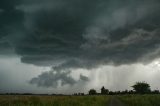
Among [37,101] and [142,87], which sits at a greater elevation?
[142,87]

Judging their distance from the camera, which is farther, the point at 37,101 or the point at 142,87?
the point at 142,87

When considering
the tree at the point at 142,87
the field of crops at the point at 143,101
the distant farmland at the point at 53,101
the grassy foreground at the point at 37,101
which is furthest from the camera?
the tree at the point at 142,87

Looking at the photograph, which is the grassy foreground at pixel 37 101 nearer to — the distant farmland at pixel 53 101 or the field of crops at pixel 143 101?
the distant farmland at pixel 53 101

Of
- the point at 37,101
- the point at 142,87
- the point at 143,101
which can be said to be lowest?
the point at 37,101

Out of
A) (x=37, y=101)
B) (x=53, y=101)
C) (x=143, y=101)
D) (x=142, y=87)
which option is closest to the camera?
(x=37, y=101)

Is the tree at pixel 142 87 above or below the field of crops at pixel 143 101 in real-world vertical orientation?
above

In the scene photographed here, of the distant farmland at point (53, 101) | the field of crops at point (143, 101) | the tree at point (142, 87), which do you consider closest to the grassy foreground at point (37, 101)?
the distant farmland at point (53, 101)

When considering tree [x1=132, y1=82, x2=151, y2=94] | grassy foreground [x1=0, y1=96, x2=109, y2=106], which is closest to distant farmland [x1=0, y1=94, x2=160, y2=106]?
grassy foreground [x1=0, y1=96, x2=109, y2=106]

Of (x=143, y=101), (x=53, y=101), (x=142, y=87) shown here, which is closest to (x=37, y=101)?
(x=53, y=101)

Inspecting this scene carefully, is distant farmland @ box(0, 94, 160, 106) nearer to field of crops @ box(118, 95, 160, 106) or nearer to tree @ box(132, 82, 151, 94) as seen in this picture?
field of crops @ box(118, 95, 160, 106)

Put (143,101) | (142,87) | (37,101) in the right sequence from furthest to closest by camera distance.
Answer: (142,87)
(143,101)
(37,101)

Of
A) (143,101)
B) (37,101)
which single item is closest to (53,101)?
(37,101)

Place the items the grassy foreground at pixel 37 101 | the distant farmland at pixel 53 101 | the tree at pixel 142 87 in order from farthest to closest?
1. the tree at pixel 142 87
2. the distant farmland at pixel 53 101
3. the grassy foreground at pixel 37 101

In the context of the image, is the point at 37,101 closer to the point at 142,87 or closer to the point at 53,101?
the point at 53,101
